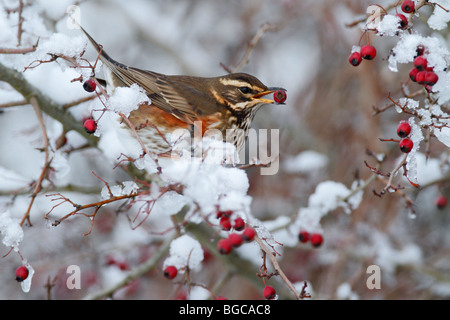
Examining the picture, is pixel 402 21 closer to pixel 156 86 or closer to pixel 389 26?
pixel 389 26

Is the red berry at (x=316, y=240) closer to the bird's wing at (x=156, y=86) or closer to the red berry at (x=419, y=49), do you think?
the bird's wing at (x=156, y=86)

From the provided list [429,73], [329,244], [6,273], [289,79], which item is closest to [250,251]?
[329,244]

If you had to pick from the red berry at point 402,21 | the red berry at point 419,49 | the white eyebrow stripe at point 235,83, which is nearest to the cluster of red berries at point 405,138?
the red berry at point 419,49

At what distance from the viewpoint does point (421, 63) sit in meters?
1.87

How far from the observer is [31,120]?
549 cm

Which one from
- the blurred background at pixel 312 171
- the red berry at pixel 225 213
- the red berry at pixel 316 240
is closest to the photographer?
the red berry at pixel 225 213

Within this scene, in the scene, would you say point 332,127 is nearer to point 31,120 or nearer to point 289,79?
point 289,79

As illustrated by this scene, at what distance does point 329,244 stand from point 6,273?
278cm

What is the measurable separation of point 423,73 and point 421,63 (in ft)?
0.13

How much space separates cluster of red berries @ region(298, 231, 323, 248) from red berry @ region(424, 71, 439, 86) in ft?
3.68

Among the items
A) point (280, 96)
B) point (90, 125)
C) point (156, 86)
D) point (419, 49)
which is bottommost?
point (90, 125)

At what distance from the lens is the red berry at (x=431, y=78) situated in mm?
1852

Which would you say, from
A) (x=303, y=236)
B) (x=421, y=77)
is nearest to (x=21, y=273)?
(x=303, y=236)

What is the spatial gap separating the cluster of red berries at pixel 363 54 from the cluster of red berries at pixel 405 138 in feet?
1.17
